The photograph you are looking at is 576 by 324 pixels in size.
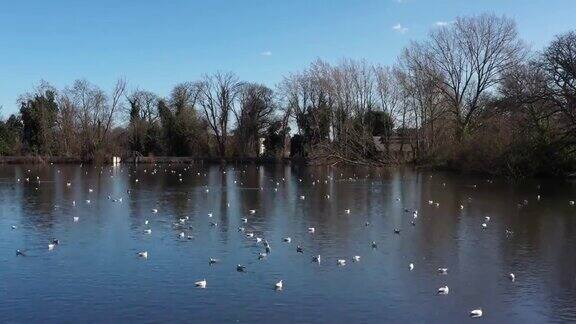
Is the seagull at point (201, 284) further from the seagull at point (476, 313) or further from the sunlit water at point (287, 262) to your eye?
the seagull at point (476, 313)

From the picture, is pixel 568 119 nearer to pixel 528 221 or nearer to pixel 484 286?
pixel 528 221

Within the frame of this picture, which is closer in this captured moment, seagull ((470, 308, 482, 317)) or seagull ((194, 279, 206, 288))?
seagull ((470, 308, 482, 317))

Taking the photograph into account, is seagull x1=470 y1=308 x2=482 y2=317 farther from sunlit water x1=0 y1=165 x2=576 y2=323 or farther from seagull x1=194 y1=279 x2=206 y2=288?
seagull x1=194 y1=279 x2=206 y2=288

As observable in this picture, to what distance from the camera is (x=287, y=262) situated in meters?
11.7

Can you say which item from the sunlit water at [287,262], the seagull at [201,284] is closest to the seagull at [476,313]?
the sunlit water at [287,262]

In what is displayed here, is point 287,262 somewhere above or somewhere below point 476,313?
above

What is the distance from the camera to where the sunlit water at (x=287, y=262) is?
879 centimetres

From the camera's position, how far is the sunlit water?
8.79 m

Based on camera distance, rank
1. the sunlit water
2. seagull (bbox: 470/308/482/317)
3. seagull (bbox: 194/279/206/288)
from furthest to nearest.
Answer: seagull (bbox: 194/279/206/288) < the sunlit water < seagull (bbox: 470/308/482/317)

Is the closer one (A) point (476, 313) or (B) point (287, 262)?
(A) point (476, 313)

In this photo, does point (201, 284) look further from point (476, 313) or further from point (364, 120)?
point (364, 120)

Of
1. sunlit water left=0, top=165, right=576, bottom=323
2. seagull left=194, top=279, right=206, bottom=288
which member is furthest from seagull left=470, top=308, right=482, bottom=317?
seagull left=194, top=279, right=206, bottom=288

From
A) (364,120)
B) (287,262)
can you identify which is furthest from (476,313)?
(364,120)

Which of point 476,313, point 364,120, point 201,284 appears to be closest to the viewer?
point 476,313
